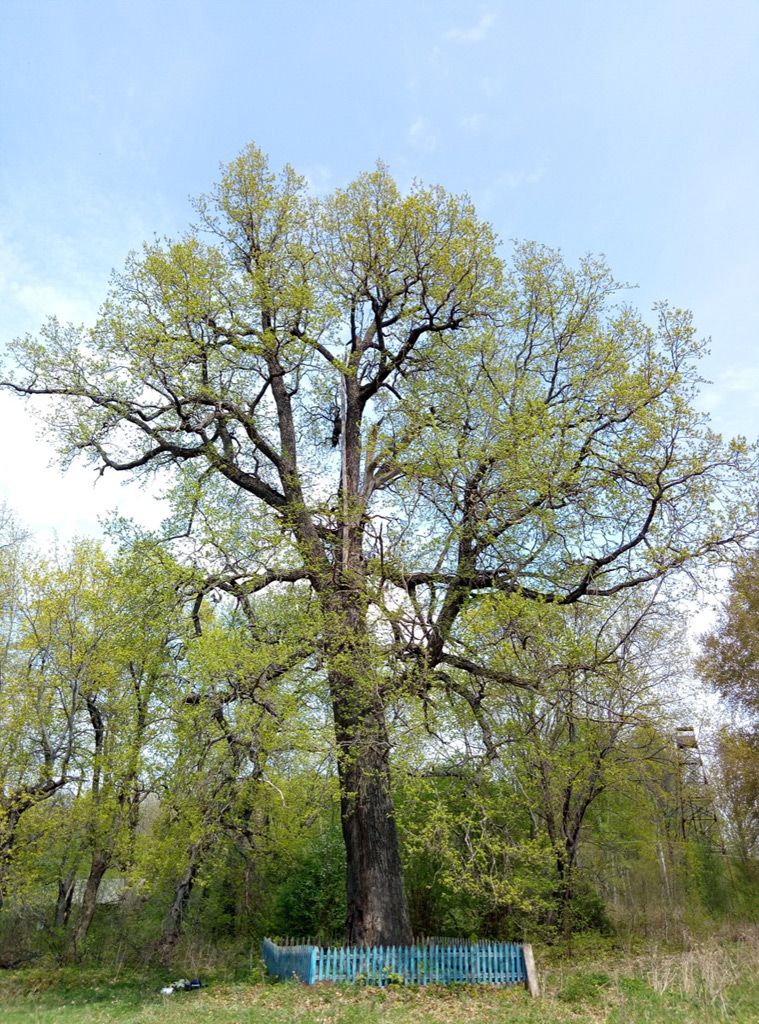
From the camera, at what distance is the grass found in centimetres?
776

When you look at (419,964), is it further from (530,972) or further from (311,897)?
(311,897)

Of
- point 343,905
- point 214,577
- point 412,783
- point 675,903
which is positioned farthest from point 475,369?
point 675,903

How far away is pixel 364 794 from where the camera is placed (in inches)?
411

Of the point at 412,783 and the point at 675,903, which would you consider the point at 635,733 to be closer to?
the point at 412,783

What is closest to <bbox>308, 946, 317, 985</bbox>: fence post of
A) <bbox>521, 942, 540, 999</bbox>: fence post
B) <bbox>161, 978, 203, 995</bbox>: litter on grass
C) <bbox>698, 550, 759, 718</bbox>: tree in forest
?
<bbox>161, 978, 203, 995</bbox>: litter on grass

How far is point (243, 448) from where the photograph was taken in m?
13.7

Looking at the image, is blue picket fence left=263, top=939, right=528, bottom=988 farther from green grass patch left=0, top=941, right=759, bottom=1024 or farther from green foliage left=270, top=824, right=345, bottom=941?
green foliage left=270, top=824, right=345, bottom=941

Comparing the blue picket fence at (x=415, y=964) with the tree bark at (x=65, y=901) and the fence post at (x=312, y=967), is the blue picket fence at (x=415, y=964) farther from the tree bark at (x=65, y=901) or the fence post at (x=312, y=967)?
the tree bark at (x=65, y=901)

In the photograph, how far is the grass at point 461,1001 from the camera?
7.76 m

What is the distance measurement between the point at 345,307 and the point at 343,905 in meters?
13.1

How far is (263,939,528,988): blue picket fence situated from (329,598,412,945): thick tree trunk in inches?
11.1

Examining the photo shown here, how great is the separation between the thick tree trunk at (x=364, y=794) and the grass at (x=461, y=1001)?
950mm

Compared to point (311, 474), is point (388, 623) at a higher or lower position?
lower

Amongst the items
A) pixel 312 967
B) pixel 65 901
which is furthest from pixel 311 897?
pixel 312 967
